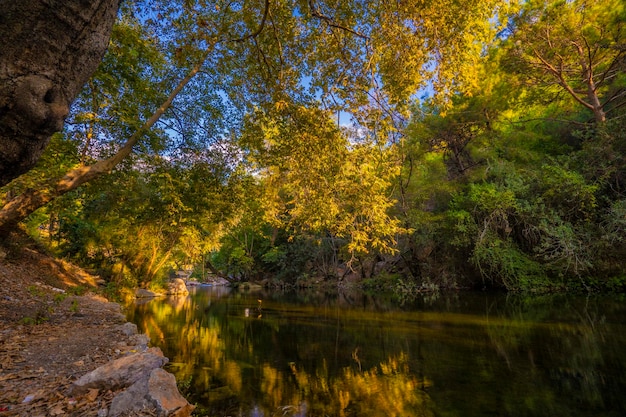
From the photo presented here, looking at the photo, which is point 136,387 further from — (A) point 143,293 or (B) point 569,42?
(B) point 569,42

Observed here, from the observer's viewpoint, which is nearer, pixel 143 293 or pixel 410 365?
pixel 410 365

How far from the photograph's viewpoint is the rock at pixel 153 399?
11.2ft

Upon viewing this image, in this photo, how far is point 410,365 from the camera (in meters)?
6.58

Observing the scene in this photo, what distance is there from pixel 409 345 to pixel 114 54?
35.5 ft

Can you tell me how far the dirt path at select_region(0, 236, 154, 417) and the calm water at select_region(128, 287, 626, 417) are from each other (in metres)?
1.42

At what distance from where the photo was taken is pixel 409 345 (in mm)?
8086

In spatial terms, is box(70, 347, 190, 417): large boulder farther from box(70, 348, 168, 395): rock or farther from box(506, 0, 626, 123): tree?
box(506, 0, 626, 123): tree

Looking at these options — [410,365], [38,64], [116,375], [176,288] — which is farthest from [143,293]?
[38,64]

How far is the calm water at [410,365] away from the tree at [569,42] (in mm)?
13355

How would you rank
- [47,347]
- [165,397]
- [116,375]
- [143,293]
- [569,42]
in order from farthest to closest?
[143,293]
[569,42]
[47,347]
[116,375]
[165,397]

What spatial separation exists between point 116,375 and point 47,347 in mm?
2650

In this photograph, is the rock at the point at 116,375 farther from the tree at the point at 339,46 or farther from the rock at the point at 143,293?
the rock at the point at 143,293

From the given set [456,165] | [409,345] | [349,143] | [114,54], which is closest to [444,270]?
[456,165]

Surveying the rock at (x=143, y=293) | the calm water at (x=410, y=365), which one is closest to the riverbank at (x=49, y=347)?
the calm water at (x=410, y=365)
